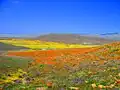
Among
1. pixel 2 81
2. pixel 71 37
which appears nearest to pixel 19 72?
pixel 2 81

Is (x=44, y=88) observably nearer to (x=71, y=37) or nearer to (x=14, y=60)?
(x=14, y=60)

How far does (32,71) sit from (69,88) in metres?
10.7

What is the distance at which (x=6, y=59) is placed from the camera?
29500 millimetres

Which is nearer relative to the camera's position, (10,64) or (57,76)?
(57,76)

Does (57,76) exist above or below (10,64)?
below

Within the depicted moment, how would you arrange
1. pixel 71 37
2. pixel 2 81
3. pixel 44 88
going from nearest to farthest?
pixel 44 88 < pixel 2 81 < pixel 71 37

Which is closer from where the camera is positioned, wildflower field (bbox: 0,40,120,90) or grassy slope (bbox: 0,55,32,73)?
wildflower field (bbox: 0,40,120,90)

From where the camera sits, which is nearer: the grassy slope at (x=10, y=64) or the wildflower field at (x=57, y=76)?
the wildflower field at (x=57, y=76)

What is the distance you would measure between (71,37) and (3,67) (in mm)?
122955

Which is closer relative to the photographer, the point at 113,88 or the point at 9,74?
the point at 113,88

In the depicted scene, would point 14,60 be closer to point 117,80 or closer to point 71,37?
point 117,80

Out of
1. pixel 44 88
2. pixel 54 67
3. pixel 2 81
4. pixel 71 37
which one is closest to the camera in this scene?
pixel 44 88

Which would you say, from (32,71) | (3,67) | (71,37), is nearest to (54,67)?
(32,71)

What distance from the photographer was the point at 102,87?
648 inches
